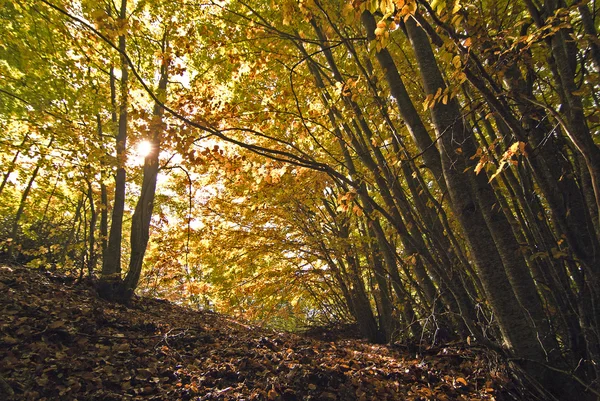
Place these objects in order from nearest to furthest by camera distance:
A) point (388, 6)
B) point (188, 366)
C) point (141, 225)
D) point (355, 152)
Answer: point (388, 6), point (188, 366), point (355, 152), point (141, 225)

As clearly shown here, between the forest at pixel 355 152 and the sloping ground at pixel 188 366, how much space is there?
0.45 metres

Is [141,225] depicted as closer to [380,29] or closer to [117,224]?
[117,224]

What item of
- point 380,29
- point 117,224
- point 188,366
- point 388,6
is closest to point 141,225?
point 117,224

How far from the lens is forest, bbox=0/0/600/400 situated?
222 cm

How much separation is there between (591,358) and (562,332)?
53 cm

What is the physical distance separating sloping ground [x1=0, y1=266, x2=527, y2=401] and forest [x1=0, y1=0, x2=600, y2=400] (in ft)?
1.48

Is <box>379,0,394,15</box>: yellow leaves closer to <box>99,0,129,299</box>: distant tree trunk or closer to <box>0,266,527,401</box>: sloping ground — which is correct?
<box>0,266,527,401</box>: sloping ground

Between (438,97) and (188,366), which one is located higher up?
(438,97)

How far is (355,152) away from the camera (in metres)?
3.89

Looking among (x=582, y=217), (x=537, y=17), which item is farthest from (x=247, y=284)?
(x=537, y=17)

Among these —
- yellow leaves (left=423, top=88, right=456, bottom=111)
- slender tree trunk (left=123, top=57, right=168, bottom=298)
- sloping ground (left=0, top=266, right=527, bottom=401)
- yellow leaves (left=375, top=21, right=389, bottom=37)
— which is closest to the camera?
yellow leaves (left=375, top=21, right=389, bottom=37)

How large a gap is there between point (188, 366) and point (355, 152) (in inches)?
121

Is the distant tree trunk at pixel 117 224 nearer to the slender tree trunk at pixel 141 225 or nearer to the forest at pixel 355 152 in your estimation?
the forest at pixel 355 152

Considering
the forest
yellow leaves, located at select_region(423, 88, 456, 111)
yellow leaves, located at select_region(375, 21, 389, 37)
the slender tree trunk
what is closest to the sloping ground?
the forest
